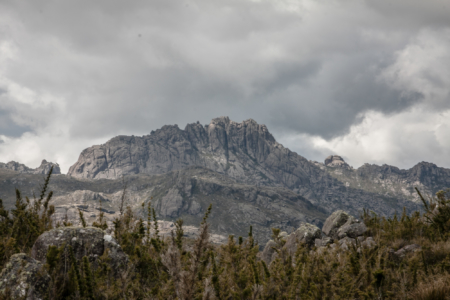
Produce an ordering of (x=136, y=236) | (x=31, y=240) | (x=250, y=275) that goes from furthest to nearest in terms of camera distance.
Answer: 1. (x=136, y=236)
2. (x=31, y=240)
3. (x=250, y=275)

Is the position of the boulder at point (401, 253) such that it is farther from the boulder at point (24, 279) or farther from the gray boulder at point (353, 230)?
the boulder at point (24, 279)

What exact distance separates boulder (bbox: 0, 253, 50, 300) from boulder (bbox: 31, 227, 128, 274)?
1.67m

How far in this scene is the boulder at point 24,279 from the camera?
6.73 meters

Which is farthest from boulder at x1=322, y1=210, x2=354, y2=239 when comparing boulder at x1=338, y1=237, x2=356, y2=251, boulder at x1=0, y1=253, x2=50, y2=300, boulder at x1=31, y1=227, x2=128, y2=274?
boulder at x1=0, y1=253, x2=50, y2=300

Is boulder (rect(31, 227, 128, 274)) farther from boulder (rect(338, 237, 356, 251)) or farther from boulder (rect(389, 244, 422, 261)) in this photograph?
boulder (rect(389, 244, 422, 261))

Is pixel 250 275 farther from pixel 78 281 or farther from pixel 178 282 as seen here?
pixel 78 281

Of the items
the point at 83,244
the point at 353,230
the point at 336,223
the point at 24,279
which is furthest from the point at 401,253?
the point at 24,279

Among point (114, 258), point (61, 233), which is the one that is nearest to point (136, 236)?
point (114, 258)

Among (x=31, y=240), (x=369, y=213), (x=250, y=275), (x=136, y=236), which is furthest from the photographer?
(x=369, y=213)

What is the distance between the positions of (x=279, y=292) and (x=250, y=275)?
1068mm

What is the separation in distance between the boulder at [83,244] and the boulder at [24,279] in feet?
5.47

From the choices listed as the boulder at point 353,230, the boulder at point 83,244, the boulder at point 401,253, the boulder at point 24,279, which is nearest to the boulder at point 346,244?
the boulder at point 401,253

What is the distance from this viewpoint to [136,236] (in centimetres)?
1276

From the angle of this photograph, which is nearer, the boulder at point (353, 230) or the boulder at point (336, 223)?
the boulder at point (353, 230)
